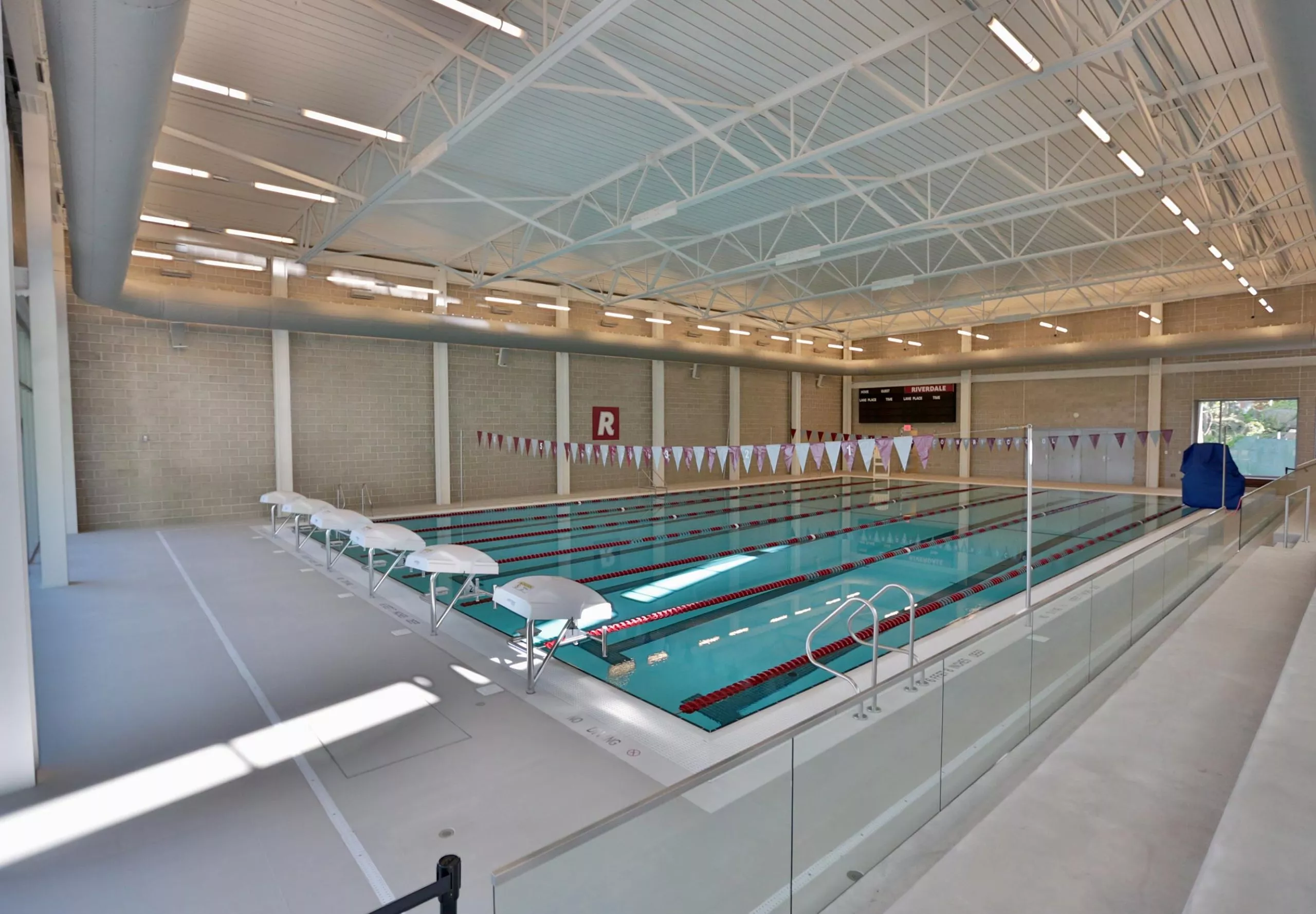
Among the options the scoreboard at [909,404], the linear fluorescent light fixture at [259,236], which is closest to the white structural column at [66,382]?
the linear fluorescent light fixture at [259,236]

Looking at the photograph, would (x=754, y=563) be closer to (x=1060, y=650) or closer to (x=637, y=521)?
(x=637, y=521)

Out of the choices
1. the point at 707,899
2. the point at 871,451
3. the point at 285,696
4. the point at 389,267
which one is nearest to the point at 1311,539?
the point at 871,451

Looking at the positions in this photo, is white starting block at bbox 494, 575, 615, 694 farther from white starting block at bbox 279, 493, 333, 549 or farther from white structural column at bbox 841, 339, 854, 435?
white structural column at bbox 841, 339, 854, 435

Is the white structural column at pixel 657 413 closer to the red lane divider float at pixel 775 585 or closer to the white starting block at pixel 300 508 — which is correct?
the red lane divider float at pixel 775 585

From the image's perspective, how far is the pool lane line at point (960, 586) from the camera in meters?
4.32

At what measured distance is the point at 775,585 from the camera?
300 inches

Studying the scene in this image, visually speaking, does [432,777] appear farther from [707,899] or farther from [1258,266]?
[1258,266]

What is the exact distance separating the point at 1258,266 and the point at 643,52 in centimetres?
1473

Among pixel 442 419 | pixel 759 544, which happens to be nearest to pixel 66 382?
pixel 442 419

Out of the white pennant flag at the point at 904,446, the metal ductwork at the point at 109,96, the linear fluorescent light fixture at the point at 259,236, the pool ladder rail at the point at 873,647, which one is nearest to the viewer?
the pool ladder rail at the point at 873,647

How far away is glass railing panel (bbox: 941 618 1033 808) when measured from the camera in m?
3.02

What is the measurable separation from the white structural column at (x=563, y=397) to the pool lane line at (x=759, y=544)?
5.26m

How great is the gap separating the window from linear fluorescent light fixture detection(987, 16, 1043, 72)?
14.3 m

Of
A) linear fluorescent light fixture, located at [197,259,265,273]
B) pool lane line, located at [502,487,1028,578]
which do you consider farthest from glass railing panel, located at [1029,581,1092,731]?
linear fluorescent light fixture, located at [197,259,265,273]
